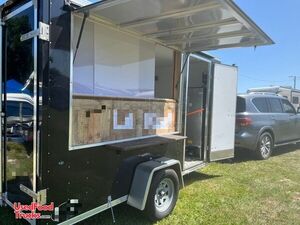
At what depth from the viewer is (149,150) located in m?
4.09

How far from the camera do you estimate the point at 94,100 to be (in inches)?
132

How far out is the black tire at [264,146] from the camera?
794cm

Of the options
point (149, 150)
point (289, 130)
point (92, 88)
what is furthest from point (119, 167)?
point (289, 130)

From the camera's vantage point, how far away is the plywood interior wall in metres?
3.18

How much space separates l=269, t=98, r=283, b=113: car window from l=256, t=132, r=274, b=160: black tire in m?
0.87

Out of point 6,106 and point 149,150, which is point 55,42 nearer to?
point 6,106

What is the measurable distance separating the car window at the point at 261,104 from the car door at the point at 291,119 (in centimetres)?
→ 124

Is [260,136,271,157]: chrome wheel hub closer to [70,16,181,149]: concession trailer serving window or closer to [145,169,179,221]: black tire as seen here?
[70,16,181,149]: concession trailer serving window
